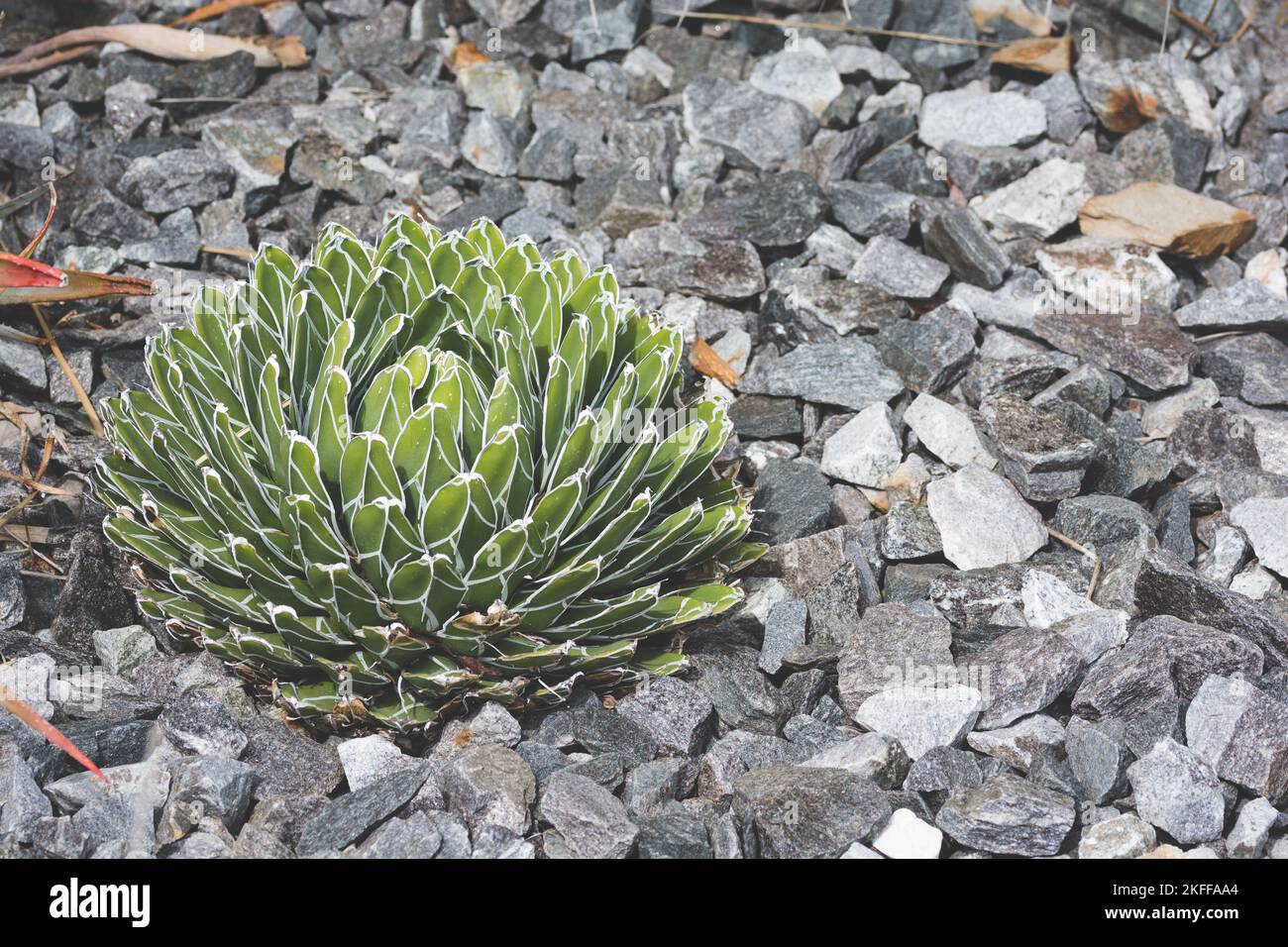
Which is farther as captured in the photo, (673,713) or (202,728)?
(673,713)

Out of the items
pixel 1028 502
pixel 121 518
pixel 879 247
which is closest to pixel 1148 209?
pixel 879 247

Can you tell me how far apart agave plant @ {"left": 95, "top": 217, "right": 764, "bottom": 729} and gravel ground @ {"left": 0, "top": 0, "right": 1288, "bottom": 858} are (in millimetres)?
143

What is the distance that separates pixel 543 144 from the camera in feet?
14.8

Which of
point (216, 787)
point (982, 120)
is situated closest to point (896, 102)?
point (982, 120)

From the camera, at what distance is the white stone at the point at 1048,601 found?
308cm

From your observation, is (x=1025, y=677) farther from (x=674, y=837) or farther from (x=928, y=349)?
(x=928, y=349)

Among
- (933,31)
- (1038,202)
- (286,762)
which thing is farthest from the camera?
(933,31)

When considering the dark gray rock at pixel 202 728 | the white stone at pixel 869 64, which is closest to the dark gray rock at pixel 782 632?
the dark gray rock at pixel 202 728

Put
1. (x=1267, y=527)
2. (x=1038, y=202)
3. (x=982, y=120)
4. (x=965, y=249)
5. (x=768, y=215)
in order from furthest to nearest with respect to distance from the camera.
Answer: (x=982, y=120) < (x=1038, y=202) < (x=768, y=215) < (x=965, y=249) < (x=1267, y=527)

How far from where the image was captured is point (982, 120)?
472 centimetres

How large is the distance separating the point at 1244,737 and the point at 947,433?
1.20m

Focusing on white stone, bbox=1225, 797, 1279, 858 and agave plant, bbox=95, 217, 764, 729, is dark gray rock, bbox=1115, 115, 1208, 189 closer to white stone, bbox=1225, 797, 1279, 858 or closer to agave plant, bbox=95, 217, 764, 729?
agave plant, bbox=95, 217, 764, 729

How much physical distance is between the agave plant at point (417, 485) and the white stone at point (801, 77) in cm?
210

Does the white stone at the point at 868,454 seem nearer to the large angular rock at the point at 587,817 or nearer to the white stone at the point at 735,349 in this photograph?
the white stone at the point at 735,349
